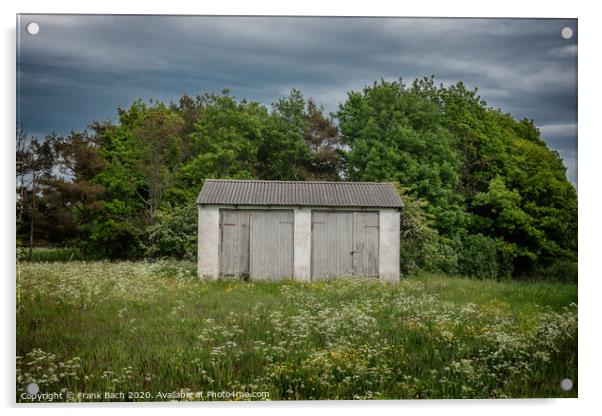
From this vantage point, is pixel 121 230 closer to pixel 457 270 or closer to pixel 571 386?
pixel 457 270

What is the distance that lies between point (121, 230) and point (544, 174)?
745 centimetres

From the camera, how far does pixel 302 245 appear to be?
1021 cm

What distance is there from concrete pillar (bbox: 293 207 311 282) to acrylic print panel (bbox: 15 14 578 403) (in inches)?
3.5

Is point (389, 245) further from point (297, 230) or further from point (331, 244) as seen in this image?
point (297, 230)

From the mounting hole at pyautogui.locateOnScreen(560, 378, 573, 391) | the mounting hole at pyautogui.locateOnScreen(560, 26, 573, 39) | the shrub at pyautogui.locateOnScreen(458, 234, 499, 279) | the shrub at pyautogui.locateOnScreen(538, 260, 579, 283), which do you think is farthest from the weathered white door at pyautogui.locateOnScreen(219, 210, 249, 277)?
the mounting hole at pyautogui.locateOnScreen(560, 26, 573, 39)

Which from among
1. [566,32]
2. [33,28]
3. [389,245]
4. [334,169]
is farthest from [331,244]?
[33,28]

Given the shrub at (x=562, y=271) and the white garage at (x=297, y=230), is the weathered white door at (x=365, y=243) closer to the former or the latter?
the white garage at (x=297, y=230)

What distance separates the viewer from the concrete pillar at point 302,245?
995cm

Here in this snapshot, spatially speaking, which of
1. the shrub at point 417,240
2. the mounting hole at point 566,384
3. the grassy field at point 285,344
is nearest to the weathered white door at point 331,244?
the shrub at point 417,240

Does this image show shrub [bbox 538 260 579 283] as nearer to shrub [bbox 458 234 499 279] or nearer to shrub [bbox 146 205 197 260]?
shrub [bbox 458 234 499 279]

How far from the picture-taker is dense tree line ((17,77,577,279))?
23.8 feet

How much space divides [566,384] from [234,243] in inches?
254

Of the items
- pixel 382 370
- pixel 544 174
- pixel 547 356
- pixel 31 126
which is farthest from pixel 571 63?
pixel 31 126

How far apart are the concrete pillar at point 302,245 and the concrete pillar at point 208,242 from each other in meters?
1.68
